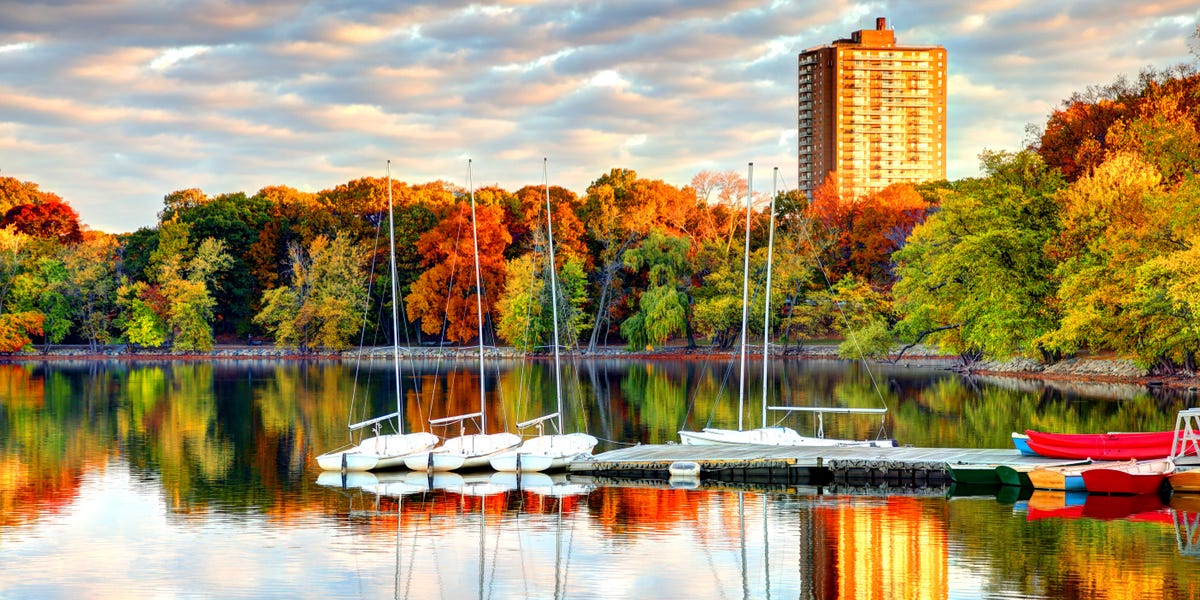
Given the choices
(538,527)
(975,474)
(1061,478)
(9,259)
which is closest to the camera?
(538,527)

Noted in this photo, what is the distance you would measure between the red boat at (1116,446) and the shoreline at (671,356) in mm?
33362

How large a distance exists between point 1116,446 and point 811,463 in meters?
7.66

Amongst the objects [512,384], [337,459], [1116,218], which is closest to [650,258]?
[512,384]

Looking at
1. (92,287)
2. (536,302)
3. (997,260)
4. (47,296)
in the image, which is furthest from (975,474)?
(47,296)

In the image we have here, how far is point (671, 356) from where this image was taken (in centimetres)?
9831

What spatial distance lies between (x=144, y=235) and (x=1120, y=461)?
102 m

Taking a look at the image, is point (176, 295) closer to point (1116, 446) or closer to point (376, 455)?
point (376, 455)

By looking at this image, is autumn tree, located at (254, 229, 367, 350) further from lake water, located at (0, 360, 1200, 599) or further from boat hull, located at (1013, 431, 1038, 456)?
boat hull, located at (1013, 431, 1038, 456)

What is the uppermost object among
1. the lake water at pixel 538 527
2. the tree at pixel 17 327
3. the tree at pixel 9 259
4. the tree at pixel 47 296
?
the tree at pixel 9 259

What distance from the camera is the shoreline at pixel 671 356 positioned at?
68000 millimetres

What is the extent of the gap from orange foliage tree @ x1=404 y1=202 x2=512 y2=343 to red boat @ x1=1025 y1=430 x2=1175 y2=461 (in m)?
71.7

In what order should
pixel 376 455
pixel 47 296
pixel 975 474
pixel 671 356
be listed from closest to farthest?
pixel 975 474, pixel 376 455, pixel 671 356, pixel 47 296

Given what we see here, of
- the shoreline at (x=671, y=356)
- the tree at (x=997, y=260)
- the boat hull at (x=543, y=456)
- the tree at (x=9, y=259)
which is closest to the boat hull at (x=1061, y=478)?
the boat hull at (x=543, y=456)

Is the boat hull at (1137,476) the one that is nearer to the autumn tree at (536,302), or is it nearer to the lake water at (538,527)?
the lake water at (538,527)
